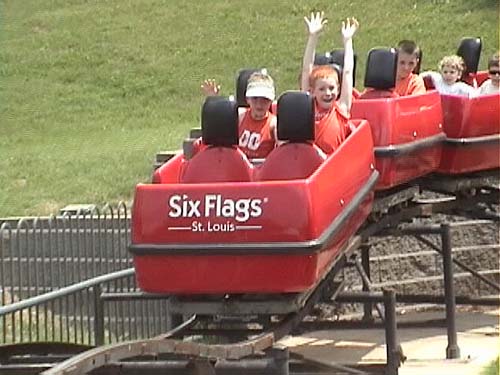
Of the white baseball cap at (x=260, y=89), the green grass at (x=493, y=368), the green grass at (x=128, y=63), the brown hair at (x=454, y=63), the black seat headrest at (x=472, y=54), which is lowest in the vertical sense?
the green grass at (x=493, y=368)

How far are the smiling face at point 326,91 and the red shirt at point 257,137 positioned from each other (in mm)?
306

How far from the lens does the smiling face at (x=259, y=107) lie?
26.6 ft

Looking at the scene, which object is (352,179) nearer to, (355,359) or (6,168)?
(355,359)

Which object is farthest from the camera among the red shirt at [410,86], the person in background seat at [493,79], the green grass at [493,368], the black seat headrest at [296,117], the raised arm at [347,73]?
the person in background seat at [493,79]

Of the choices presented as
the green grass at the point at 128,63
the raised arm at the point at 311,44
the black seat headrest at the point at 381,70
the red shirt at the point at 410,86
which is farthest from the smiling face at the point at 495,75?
the green grass at the point at 128,63

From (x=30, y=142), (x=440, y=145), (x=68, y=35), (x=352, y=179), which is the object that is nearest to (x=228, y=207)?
(x=352, y=179)

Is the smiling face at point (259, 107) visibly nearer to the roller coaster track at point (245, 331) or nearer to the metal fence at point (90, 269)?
the roller coaster track at point (245, 331)

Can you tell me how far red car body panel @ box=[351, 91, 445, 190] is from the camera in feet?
28.1

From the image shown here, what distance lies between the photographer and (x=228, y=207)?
704 centimetres

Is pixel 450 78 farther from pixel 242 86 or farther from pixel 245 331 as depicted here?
pixel 245 331

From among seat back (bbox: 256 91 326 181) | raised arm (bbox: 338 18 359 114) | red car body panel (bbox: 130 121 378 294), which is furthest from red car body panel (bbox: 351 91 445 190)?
red car body panel (bbox: 130 121 378 294)

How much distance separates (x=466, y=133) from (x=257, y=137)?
196cm

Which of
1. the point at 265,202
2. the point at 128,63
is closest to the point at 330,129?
the point at 265,202

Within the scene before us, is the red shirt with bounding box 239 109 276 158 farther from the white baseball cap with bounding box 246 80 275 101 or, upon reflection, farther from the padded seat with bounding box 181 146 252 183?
the padded seat with bounding box 181 146 252 183
